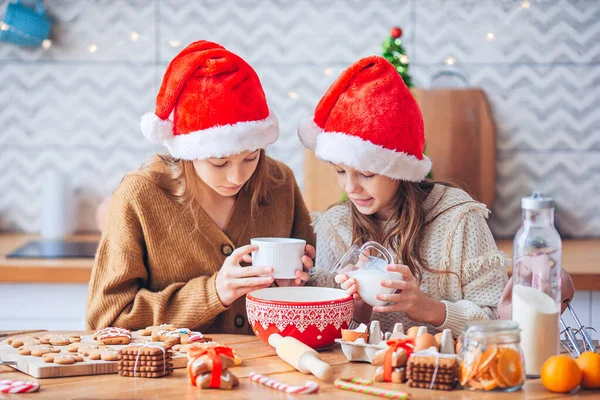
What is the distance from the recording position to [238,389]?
112 cm

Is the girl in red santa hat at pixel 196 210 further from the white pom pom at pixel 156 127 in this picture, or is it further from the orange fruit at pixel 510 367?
the orange fruit at pixel 510 367

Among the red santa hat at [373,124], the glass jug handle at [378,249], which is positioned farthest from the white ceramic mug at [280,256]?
the red santa hat at [373,124]

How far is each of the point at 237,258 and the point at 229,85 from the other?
0.35 m

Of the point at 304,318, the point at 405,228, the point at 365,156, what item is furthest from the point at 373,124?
the point at 304,318

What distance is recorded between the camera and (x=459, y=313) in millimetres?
1539

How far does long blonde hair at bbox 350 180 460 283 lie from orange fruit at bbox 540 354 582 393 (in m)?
0.57

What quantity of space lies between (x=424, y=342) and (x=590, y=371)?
24 cm

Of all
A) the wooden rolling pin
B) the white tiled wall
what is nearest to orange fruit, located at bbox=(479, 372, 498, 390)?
the wooden rolling pin

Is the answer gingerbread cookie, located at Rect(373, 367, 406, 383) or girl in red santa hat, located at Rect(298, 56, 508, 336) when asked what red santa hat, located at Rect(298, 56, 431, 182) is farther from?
gingerbread cookie, located at Rect(373, 367, 406, 383)

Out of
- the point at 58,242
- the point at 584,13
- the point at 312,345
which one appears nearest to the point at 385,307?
the point at 312,345

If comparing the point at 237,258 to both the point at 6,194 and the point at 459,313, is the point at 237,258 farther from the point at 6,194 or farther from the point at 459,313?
the point at 6,194

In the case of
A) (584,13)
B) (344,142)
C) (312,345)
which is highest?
(584,13)

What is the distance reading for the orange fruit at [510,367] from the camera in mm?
1078

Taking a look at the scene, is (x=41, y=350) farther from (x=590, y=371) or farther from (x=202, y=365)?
(x=590, y=371)
